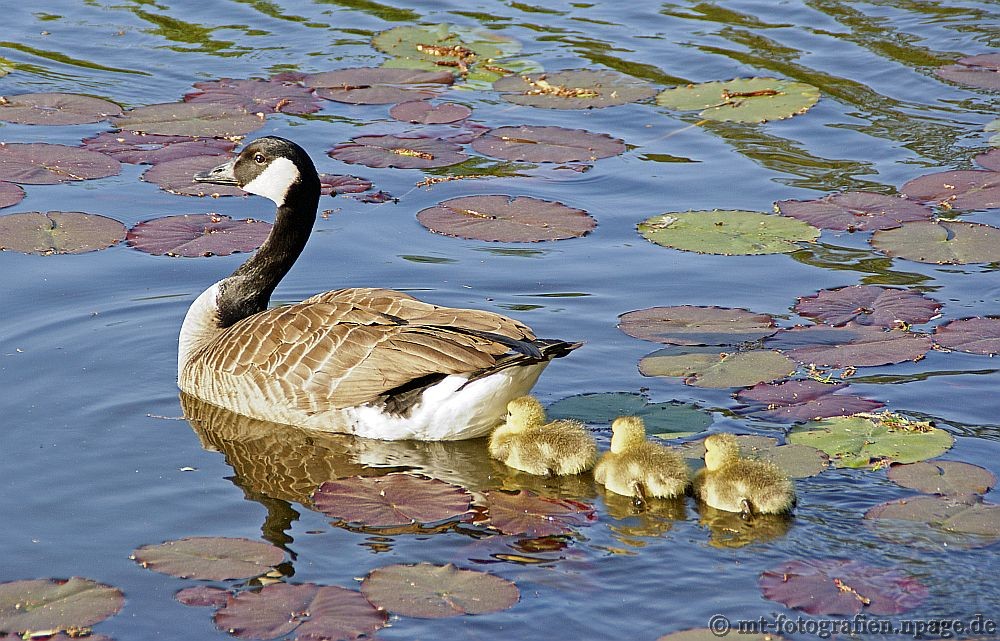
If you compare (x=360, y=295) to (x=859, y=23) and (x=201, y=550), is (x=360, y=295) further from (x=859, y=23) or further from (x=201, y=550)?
(x=859, y=23)

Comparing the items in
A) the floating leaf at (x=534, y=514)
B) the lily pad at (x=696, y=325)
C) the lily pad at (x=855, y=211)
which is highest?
the lily pad at (x=855, y=211)

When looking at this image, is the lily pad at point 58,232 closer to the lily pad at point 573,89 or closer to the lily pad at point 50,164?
the lily pad at point 50,164

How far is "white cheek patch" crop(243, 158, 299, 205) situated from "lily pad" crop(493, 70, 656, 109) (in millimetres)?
5350

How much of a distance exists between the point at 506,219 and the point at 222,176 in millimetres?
2644

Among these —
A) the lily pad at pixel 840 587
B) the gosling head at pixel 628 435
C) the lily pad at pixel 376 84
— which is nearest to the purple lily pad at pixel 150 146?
the lily pad at pixel 376 84

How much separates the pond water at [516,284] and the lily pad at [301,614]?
13 centimetres

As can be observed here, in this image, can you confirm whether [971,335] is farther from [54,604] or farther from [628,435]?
[54,604]

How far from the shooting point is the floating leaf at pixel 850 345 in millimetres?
8922

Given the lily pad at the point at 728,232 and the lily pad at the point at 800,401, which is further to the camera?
the lily pad at the point at 728,232

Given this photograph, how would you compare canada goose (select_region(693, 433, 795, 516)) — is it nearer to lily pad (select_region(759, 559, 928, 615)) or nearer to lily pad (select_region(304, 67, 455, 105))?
lily pad (select_region(759, 559, 928, 615))

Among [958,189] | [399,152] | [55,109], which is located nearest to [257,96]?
[55,109]

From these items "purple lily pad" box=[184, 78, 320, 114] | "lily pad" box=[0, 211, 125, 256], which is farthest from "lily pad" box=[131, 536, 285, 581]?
"purple lily pad" box=[184, 78, 320, 114]

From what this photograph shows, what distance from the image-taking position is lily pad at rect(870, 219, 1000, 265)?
1060 cm

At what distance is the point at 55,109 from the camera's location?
13406 mm
